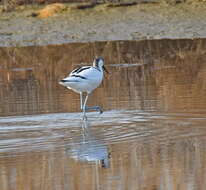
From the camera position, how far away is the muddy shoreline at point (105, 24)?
18.3 meters

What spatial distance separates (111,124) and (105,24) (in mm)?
8626

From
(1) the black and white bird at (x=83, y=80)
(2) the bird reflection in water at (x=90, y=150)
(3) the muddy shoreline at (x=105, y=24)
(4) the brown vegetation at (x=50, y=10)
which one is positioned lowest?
(2) the bird reflection in water at (x=90, y=150)

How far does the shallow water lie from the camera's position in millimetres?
8070

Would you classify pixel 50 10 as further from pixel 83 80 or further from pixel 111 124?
pixel 111 124

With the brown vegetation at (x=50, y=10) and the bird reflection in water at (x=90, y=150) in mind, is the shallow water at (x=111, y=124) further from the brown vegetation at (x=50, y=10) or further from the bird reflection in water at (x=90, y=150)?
the brown vegetation at (x=50, y=10)

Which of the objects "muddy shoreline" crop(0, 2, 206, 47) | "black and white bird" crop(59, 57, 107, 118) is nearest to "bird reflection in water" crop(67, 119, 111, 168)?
"black and white bird" crop(59, 57, 107, 118)

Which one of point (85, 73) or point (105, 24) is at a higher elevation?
point (105, 24)

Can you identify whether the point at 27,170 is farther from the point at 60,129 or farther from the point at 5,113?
the point at 5,113

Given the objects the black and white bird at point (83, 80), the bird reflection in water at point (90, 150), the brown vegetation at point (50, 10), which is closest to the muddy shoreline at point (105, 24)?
the brown vegetation at point (50, 10)

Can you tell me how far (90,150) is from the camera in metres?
9.18

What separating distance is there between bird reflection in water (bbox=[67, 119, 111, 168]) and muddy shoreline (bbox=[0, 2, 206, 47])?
8494 millimetres

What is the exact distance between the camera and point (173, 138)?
9.54 meters

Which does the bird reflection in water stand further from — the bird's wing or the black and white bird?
the bird's wing

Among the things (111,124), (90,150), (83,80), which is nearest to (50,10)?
(83,80)
